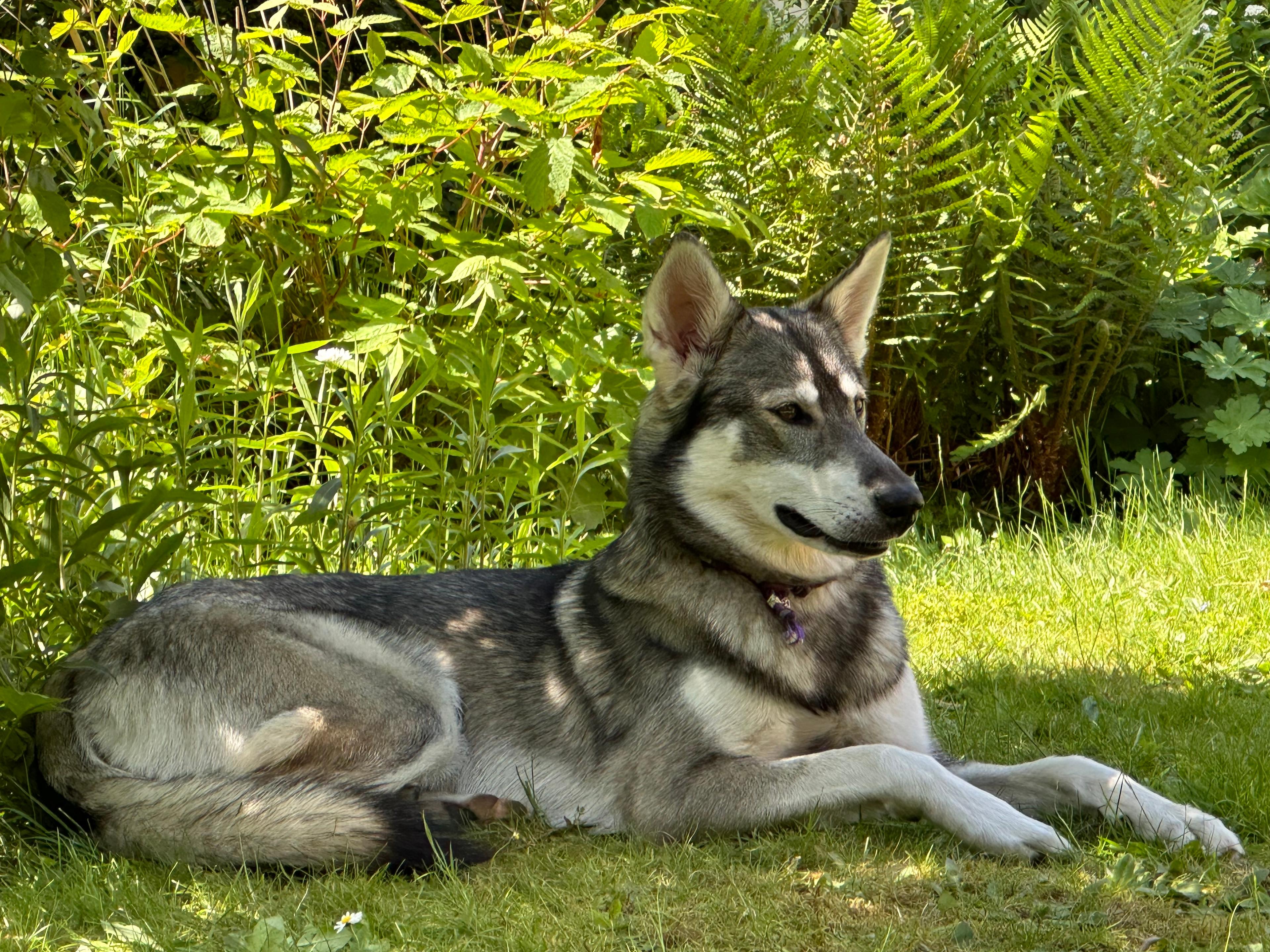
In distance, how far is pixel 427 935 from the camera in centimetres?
309

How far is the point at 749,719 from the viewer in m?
3.80

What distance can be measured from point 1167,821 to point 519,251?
338 centimetres

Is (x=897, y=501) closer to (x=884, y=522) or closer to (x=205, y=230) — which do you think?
(x=884, y=522)

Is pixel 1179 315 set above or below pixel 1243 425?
above

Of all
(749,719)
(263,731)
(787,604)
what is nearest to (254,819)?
(263,731)

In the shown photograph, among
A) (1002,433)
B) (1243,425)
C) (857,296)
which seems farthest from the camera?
(1243,425)

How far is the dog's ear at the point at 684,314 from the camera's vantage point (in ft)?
13.3

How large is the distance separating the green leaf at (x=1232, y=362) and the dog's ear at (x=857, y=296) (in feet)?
11.8

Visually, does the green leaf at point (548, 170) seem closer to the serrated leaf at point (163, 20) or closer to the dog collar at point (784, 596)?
the serrated leaf at point (163, 20)

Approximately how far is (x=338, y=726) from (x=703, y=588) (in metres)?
1.18

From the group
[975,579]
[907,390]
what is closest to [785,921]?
[975,579]

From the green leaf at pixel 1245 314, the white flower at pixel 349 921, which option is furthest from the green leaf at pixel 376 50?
the green leaf at pixel 1245 314

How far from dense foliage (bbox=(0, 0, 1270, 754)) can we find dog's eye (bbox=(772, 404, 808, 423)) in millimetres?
1392

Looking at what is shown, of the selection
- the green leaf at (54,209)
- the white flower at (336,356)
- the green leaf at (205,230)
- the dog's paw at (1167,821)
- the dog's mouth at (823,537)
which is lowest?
the dog's paw at (1167,821)
